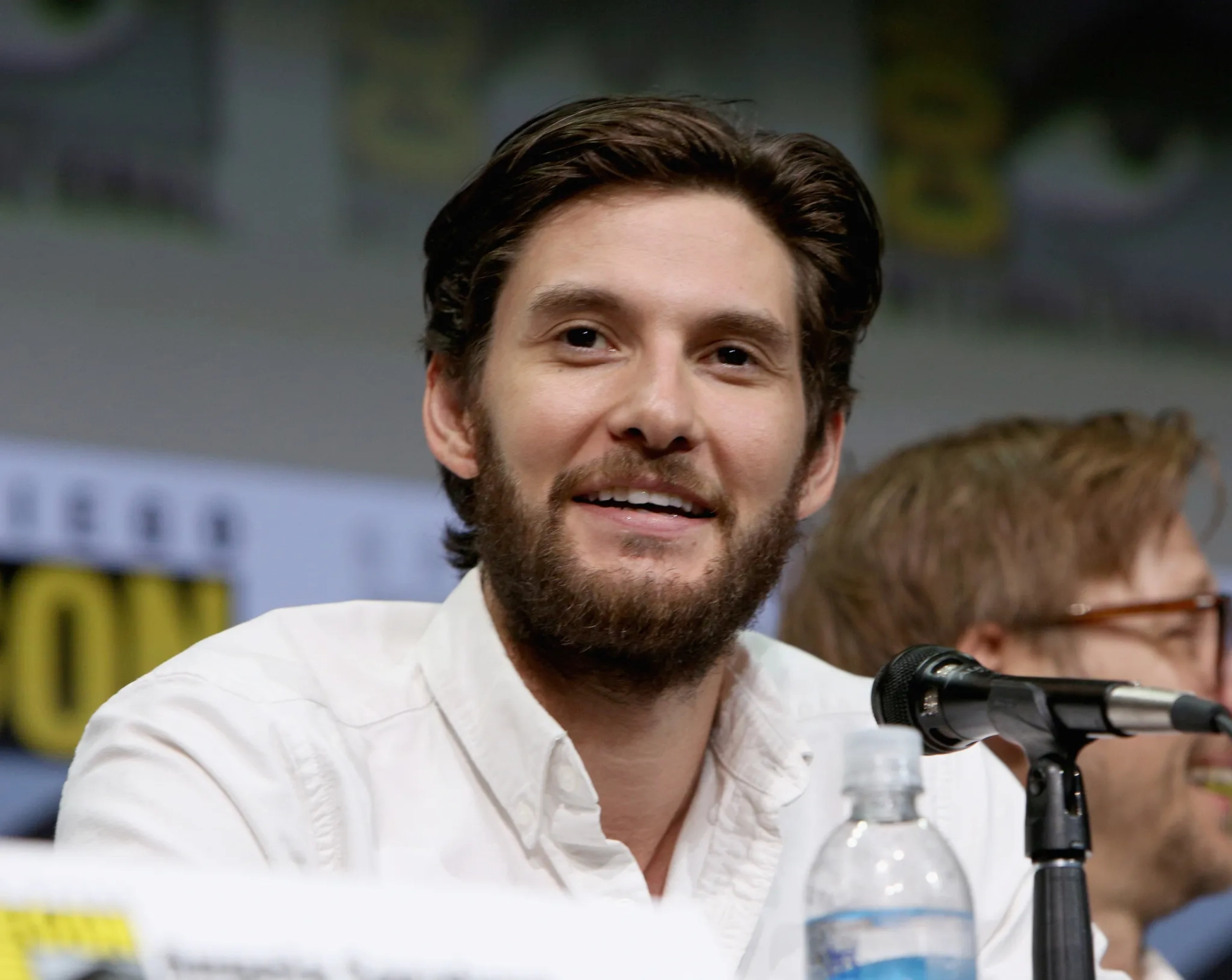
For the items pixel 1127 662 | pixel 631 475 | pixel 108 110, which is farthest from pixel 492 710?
pixel 108 110

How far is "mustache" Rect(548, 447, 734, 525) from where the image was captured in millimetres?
1624

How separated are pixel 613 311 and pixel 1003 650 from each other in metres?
0.84

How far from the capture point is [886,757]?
94cm

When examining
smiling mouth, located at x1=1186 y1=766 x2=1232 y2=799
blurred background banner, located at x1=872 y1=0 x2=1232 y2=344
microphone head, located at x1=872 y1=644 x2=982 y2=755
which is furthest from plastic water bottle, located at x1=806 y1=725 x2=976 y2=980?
blurred background banner, located at x1=872 y1=0 x2=1232 y2=344

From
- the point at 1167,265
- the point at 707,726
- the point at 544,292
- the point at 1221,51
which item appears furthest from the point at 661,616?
the point at 1221,51

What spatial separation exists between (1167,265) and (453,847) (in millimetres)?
2777

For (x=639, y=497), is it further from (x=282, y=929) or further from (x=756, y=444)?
(x=282, y=929)

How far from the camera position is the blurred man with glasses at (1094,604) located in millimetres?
2217

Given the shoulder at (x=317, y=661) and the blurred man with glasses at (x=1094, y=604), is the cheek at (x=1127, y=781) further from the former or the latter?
the shoulder at (x=317, y=661)

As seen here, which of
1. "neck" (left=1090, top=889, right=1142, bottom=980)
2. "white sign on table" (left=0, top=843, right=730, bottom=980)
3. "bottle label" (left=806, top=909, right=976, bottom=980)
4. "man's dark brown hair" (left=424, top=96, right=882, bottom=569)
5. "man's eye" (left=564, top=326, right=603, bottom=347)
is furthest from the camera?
"neck" (left=1090, top=889, right=1142, bottom=980)

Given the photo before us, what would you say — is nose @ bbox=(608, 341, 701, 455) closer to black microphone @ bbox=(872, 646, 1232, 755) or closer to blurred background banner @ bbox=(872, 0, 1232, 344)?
black microphone @ bbox=(872, 646, 1232, 755)

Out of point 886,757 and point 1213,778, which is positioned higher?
point 1213,778

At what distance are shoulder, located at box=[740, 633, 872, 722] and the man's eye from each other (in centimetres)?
41

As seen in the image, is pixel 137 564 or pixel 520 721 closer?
pixel 520 721
